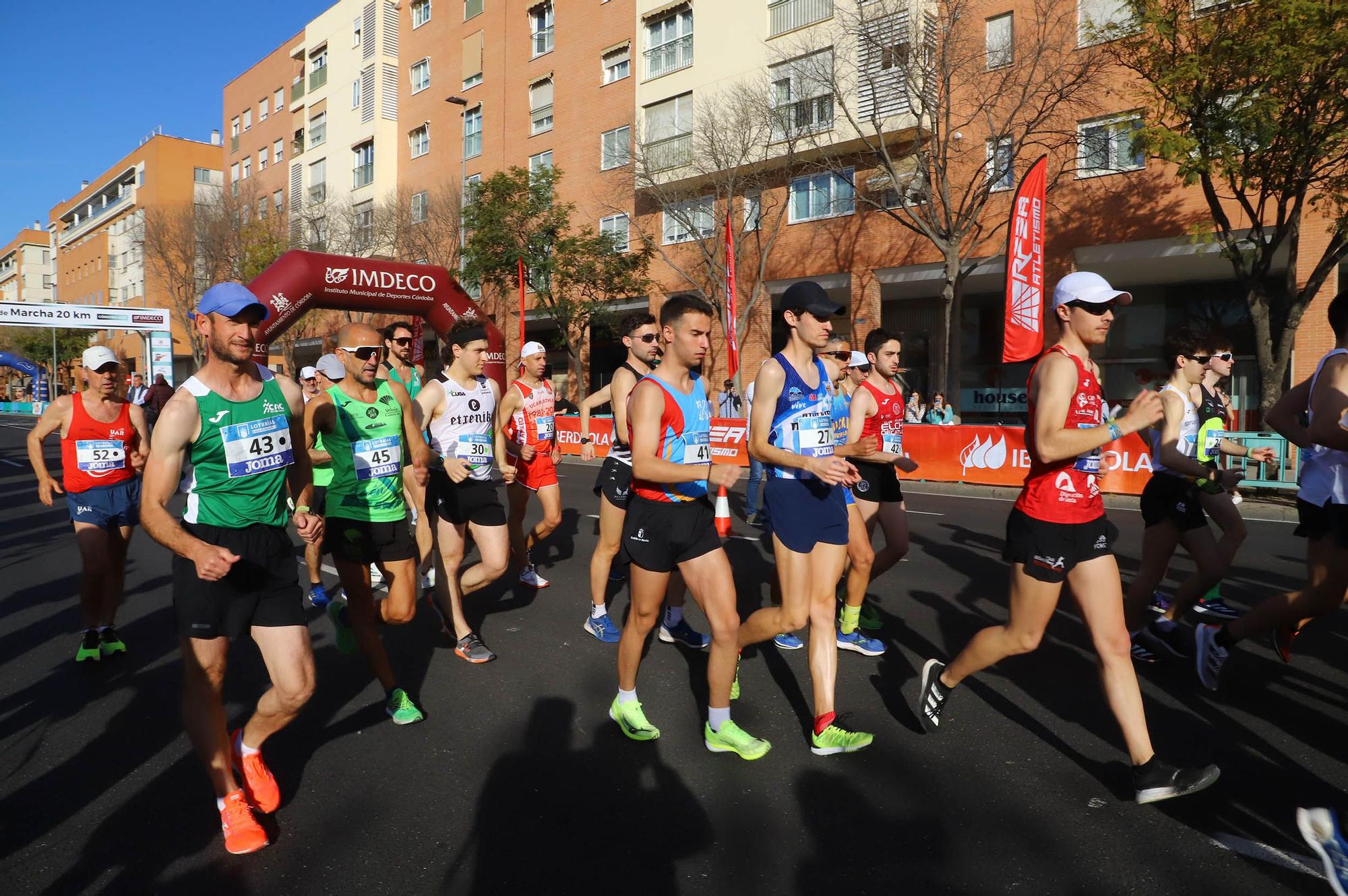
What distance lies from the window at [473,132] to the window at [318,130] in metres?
12.1

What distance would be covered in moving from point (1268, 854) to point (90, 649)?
6011 millimetres

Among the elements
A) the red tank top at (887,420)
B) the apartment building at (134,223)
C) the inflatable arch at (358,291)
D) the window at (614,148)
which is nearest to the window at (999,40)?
the window at (614,148)

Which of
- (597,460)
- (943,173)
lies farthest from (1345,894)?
(597,460)

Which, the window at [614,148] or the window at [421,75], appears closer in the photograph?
Answer: the window at [614,148]

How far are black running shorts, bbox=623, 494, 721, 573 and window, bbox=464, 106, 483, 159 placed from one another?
33670 mm

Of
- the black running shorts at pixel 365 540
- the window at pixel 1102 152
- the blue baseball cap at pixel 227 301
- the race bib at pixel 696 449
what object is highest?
the window at pixel 1102 152

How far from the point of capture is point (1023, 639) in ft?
11.9

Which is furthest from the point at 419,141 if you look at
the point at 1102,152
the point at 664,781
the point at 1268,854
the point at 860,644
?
the point at 1268,854

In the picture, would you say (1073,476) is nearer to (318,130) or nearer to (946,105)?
(946,105)

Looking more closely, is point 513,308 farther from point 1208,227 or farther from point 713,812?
point 713,812

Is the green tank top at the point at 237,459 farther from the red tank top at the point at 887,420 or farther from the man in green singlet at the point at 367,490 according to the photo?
the red tank top at the point at 887,420

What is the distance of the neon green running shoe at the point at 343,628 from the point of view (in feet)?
15.6

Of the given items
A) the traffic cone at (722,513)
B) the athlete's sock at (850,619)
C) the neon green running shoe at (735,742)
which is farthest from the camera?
the athlete's sock at (850,619)

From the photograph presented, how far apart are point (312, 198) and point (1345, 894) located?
46.1 metres
